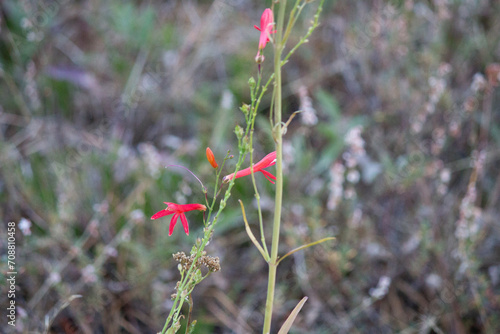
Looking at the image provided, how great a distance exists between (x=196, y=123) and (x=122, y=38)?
1.06m

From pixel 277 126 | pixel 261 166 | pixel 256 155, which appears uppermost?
pixel 277 126

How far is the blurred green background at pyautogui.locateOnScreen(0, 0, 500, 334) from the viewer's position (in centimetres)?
204

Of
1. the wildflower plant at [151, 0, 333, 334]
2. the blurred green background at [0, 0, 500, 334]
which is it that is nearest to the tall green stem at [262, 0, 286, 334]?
the wildflower plant at [151, 0, 333, 334]

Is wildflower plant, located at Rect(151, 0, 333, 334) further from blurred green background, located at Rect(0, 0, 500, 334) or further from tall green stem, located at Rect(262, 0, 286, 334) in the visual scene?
blurred green background, located at Rect(0, 0, 500, 334)

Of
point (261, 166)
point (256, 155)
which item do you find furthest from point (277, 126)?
point (256, 155)

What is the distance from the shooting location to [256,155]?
2.73 m

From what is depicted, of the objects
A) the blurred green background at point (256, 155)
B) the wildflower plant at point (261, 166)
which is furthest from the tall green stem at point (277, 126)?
the blurred green background at point (256, 155)

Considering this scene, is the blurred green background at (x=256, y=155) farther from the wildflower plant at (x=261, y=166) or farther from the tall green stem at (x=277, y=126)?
the tall green stem at (x=277, y=126)

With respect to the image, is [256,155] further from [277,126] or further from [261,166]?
[277,126]

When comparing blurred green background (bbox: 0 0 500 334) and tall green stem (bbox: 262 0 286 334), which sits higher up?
tall green stem (bbox: 262 0 286 334)

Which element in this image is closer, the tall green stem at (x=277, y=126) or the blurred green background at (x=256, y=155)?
the tall green stem at (x=277, y=126)

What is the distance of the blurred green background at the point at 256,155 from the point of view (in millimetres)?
2037

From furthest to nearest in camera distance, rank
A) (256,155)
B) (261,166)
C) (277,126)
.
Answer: (256,155) → (261,166) → (277,126)

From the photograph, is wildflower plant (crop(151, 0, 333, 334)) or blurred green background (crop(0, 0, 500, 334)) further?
blurred green background (crop(0, 0, 500, 334))
